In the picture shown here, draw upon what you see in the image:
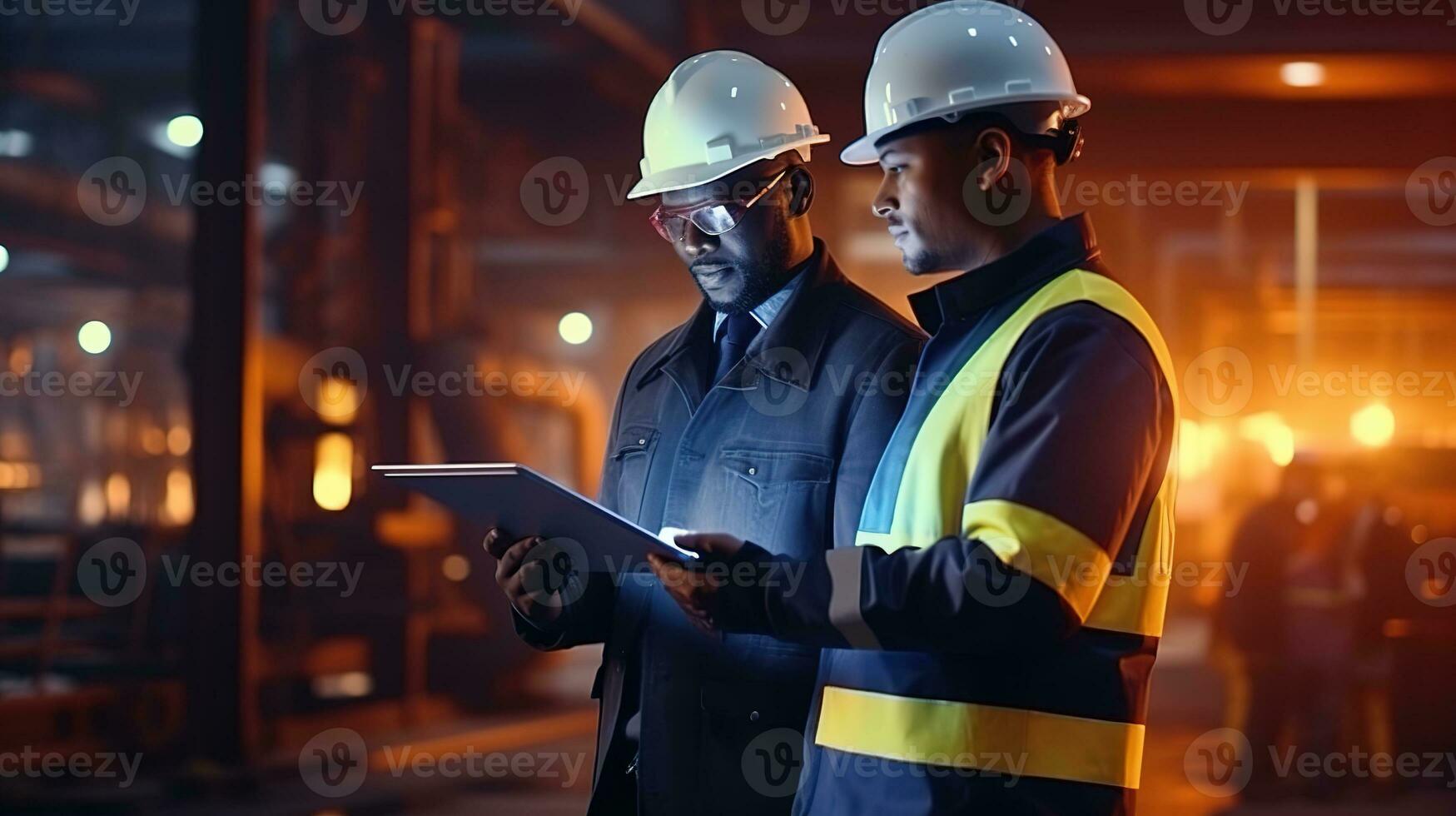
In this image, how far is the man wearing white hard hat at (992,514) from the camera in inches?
65.9

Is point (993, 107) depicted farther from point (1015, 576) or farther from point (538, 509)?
point (538, 509)

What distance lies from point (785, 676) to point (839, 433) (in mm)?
373

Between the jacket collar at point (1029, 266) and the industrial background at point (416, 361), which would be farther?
the industrial background at point (416, 361)

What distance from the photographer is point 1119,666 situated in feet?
5.82

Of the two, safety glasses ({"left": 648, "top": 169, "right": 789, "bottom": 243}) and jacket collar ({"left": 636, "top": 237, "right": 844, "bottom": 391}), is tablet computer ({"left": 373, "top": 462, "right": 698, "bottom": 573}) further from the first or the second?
safety glasses ({"left": 648, "top": 169, "right": 789, "bottom": 243})

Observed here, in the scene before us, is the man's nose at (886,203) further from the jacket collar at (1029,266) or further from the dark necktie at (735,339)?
the dark necktie at (735,339)

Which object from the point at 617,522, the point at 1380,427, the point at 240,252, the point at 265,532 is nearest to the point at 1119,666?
the point at 617,522

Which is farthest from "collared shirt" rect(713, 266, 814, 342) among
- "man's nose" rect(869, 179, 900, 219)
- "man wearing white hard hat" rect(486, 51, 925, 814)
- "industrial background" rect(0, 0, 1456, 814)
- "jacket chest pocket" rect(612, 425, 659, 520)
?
"industrial background" rect(0, 0, 1456, 814)

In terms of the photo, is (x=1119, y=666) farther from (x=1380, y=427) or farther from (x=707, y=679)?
(x=1380, y=427)

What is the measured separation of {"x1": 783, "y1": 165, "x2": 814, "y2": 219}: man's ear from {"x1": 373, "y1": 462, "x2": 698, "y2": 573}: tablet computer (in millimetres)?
687

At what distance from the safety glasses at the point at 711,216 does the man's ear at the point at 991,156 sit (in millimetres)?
699

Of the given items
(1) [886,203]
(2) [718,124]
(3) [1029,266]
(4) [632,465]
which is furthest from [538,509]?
(2) [718,124]

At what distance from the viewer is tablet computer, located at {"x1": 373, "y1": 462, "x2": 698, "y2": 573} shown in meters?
1.98

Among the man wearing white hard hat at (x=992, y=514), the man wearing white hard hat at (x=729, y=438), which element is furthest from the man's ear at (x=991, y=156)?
the man wearing white hard hat at (x=729, y=438)
